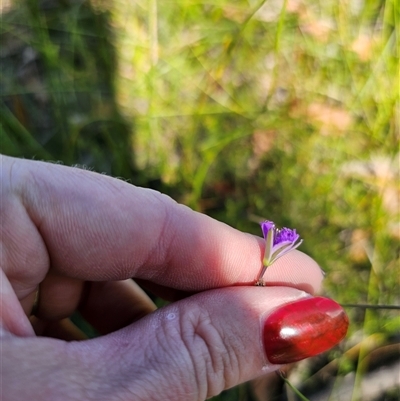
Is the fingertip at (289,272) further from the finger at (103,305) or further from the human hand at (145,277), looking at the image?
the finger at (103,305)

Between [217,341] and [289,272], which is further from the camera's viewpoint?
[289,272]

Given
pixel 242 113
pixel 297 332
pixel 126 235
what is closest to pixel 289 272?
pixel 297 332

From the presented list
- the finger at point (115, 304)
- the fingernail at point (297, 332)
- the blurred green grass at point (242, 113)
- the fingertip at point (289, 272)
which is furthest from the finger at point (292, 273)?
the blurred green grass at point (242, 113)

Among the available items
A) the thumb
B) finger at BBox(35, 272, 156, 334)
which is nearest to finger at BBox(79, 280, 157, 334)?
finger at BBox(35, 272, 156, 334)

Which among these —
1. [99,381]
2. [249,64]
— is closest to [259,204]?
[249,64]

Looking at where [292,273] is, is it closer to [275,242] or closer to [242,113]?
[275,242]

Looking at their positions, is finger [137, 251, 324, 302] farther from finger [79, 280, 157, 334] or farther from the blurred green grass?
the blurred green grass

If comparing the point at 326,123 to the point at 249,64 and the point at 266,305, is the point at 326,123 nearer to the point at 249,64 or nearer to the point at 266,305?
the point at 249,64
